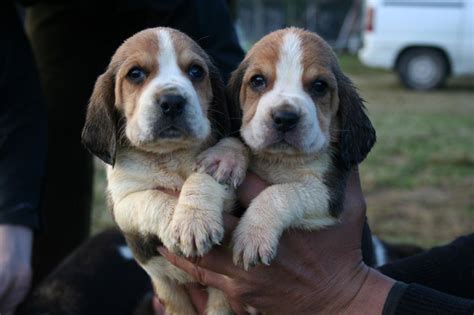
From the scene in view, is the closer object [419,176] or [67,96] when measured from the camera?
[67,96]

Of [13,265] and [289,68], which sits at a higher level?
[289,68]

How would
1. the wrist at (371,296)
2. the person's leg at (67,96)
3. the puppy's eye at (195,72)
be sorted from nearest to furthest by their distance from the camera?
the wrist at (371,296) → the puppy's eye at (195,72) → the person's leg at (67,96)

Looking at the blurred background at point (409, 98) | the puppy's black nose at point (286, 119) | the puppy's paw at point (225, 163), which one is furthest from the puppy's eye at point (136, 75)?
the blurred background at point (409, 98)

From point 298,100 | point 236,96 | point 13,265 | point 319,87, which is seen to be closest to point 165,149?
point 236,96

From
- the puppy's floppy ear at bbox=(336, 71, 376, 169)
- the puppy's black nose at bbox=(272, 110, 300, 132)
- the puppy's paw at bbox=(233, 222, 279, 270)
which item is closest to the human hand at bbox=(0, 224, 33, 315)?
the puppy's paw at bbox=(233, 222, 279, 270)

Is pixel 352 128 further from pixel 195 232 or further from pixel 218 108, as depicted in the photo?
pixel 195 232

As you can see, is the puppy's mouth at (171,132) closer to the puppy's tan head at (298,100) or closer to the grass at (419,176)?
the puppy's tan head at (298,100)

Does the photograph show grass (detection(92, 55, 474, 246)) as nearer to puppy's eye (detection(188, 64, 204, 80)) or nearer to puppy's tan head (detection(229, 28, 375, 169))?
puppy's tan head (detection(229, 28, 375, 169))
